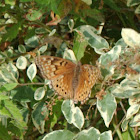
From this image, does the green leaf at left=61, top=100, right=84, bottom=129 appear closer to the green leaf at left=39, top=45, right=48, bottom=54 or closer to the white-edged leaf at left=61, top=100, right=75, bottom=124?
the white-edged leaf at left=61, top=100, right=75, bottom=124

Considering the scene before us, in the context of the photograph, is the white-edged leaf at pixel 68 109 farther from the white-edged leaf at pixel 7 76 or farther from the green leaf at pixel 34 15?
the green leaf at pixel 34 15

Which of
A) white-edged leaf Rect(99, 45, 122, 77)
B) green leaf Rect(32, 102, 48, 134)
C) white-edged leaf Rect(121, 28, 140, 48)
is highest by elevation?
white-edged leaf Rect(121, 28, 140, 48)

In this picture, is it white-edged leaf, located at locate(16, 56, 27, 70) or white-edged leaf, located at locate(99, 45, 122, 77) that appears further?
white-edged leaf, located at locate(16, 56, 27, 70)

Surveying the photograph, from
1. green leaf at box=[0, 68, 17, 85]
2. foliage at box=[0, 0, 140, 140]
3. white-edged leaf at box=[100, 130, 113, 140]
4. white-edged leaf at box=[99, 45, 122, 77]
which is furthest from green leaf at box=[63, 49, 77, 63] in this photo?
white-edged leaf at box=[100, 130, 113, 140]

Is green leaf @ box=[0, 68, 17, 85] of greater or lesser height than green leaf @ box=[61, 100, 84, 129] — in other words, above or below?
above

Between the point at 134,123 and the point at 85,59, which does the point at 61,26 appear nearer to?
the point at 85,59

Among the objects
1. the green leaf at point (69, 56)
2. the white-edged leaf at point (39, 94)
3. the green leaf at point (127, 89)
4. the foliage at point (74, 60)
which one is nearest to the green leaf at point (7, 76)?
the foliage at point (74, 60)

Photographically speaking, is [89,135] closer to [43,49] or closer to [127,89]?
[127,89]
